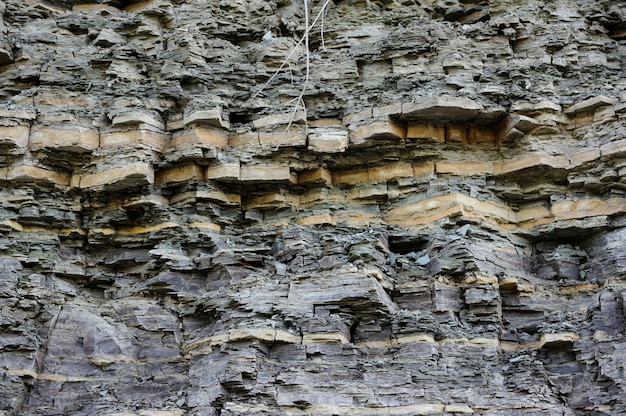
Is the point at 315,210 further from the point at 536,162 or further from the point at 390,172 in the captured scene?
the point at 536,162

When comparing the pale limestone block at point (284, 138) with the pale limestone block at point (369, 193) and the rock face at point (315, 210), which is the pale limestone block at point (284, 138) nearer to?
the rock face at point (315, 210)

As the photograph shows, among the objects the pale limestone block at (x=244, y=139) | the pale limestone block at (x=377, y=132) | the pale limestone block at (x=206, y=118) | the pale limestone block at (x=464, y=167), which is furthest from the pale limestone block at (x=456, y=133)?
the pale limestone block at (x=206, y=118)

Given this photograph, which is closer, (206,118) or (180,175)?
(180,175)

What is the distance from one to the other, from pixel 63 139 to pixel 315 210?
15.0 ft

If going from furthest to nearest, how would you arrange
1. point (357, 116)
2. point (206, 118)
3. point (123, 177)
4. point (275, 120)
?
point (275, 120) < point (357, 116) < point (206, 118) < point (123, 177)

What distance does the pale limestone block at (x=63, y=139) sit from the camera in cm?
1457

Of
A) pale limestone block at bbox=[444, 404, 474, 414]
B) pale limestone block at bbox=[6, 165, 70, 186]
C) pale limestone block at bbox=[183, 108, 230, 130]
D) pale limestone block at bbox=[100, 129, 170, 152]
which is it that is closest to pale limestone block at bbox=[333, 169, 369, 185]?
pale limestone block at bbox=[183, 108, 230, 130]

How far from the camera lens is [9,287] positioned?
13.1 metres

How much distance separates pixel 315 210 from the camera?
570 inches

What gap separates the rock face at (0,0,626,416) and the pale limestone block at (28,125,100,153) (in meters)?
0.04

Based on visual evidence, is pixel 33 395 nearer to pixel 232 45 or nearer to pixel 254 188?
pixel 254 188

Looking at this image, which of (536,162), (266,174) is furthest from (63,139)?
(536,162)

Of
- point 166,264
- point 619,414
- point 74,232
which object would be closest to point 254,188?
point 166,264

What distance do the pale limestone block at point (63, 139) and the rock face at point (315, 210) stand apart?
4 centimetres
